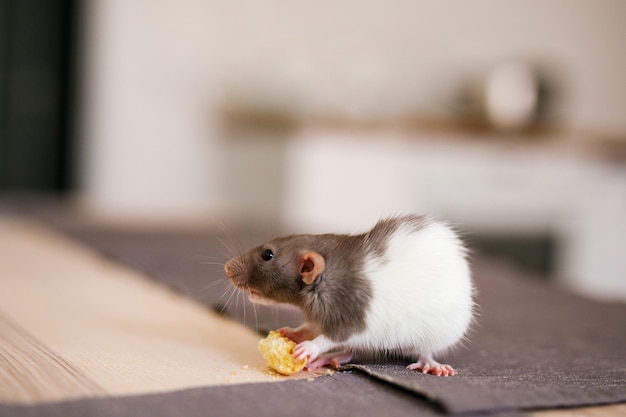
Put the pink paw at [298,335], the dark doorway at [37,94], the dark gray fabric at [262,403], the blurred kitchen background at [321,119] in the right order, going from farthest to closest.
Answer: the dark doorway at [37,94]
the blurred kitchen background at [321,119]
the pink paw at [298,335]
the dark gray fabric at [262,403]

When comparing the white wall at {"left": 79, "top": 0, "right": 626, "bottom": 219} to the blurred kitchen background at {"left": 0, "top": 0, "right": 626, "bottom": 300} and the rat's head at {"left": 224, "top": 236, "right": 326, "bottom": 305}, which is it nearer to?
the blurred kitchen background at {"left": 0, "top": 0, "right": 626, "bottom": 300}

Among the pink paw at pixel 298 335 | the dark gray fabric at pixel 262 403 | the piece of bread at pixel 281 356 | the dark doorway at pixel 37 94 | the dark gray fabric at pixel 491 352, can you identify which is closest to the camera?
the dark gray fabric at pixel 262 403

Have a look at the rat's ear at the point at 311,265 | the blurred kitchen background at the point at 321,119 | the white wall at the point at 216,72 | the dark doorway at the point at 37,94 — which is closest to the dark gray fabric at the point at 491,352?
the rat's ear at the point at 311,265

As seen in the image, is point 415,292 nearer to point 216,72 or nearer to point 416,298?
point 416,298

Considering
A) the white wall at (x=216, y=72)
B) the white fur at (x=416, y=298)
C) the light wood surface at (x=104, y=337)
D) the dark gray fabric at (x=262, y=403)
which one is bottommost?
the light wood surface at (x=104, y=337)

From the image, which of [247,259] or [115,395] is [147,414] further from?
[247,259]

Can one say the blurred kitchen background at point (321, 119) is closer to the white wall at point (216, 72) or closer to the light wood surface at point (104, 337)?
the white wall at point (216, 72)

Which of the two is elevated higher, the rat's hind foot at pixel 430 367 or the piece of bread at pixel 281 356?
the piece of bread at pixel 281 356

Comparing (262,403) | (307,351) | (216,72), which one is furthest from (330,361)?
(216,72)

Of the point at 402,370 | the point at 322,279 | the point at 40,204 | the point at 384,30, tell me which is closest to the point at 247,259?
the point at 322,279
